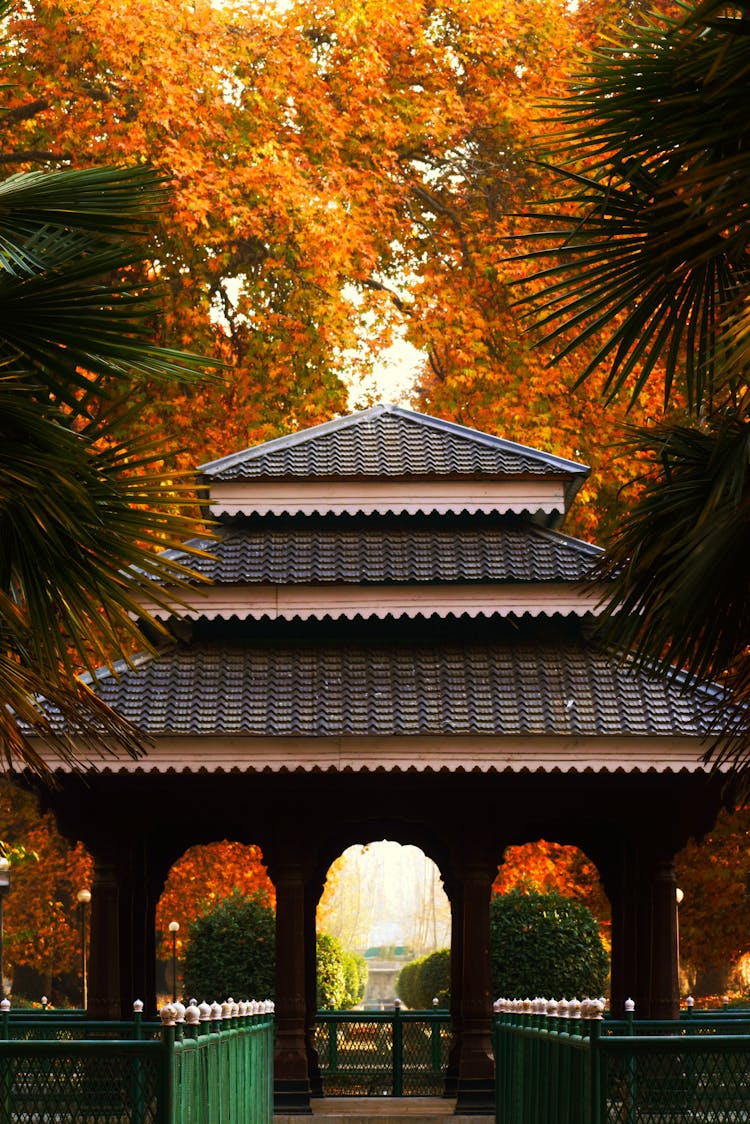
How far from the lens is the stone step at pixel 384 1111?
52.5ft

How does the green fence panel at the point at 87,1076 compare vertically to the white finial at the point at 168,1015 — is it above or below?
below

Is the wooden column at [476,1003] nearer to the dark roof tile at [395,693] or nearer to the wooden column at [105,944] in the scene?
the dark roof tile at [395,693]

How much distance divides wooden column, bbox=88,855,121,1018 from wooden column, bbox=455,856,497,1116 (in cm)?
335

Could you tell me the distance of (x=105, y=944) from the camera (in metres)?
16.4

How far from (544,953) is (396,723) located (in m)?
6.48

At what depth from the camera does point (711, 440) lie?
9078mm

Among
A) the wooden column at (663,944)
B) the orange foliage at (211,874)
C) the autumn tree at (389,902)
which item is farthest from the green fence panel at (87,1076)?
the autumn tree at (389,902)

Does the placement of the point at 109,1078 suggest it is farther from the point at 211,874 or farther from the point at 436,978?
the point at 436,978

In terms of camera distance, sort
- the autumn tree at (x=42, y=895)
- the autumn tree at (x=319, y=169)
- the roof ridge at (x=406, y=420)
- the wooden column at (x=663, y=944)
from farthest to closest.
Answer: the autumn tree at (x=42, y=895), the autumn tree at (x=319, y=169), the roof ridge at (x=406, y=420), the wooden column at (x=663, y=944)

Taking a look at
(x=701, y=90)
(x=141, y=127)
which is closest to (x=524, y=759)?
(x=701, y=90)

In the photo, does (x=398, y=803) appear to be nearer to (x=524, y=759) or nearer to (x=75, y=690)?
(x=524, y=759)

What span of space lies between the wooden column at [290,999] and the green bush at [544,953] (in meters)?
4.91

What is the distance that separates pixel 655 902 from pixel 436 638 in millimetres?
3402

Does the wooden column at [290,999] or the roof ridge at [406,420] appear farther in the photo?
the roof ridge at [406,420]
